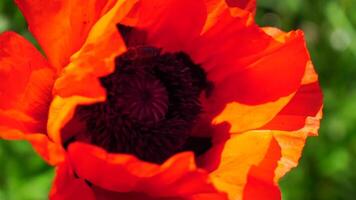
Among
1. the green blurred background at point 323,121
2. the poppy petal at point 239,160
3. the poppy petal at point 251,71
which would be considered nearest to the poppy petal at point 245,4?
the poppy petal at point 251,71

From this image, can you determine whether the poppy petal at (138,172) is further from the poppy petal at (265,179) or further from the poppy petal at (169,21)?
the poppy petal at (169,21)

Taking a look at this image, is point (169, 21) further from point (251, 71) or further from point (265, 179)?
point (265, 179)

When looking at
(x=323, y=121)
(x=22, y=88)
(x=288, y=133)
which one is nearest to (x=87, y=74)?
(x=22, y=88)

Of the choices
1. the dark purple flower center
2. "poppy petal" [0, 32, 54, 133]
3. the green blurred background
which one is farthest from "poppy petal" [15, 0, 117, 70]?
the green blurred background

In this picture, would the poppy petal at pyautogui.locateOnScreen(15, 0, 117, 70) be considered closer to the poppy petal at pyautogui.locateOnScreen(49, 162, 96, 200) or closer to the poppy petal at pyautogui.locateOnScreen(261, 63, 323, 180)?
the poppy petal at pyautogui.locateOnScreen(49, 162, 96, 200)

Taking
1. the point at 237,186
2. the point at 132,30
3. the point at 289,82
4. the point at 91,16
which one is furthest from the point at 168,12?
the point at 237,186

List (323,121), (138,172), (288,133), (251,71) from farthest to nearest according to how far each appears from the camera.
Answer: (323,121), (251,71), (288,133), (138,172)
